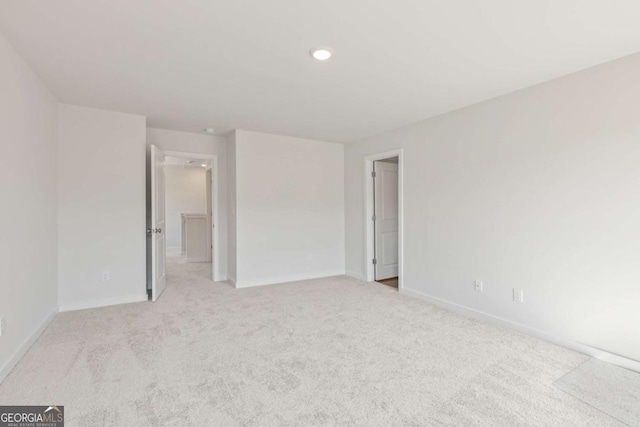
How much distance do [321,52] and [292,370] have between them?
234cm

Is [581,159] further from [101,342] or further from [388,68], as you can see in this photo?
[101,342]

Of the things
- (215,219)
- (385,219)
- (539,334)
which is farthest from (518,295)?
(215,219)

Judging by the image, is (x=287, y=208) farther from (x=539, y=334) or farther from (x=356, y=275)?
(x=539, y=334)

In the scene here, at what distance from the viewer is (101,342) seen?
2.74 m

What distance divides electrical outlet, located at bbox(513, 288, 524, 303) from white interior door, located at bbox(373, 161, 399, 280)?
7.61ft

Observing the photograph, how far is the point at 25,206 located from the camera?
258cm

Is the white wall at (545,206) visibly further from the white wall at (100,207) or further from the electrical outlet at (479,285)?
the white wall at (100,207)

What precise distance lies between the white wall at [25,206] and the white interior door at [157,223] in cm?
95

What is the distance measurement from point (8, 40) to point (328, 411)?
3.26m

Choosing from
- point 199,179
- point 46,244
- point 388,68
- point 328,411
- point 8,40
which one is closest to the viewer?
point 328,411

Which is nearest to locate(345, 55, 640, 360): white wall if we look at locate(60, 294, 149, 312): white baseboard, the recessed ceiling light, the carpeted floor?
the carpeted floor

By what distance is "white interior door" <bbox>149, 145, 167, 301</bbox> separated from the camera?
393cm

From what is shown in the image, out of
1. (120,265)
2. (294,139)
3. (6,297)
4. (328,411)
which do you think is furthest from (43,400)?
(294,139)

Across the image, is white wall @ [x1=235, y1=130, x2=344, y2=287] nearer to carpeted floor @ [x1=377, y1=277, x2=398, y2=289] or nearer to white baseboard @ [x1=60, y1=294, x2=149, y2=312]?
carpeted floor @ [x1=377, y1=277, x2=398, y2=289]
